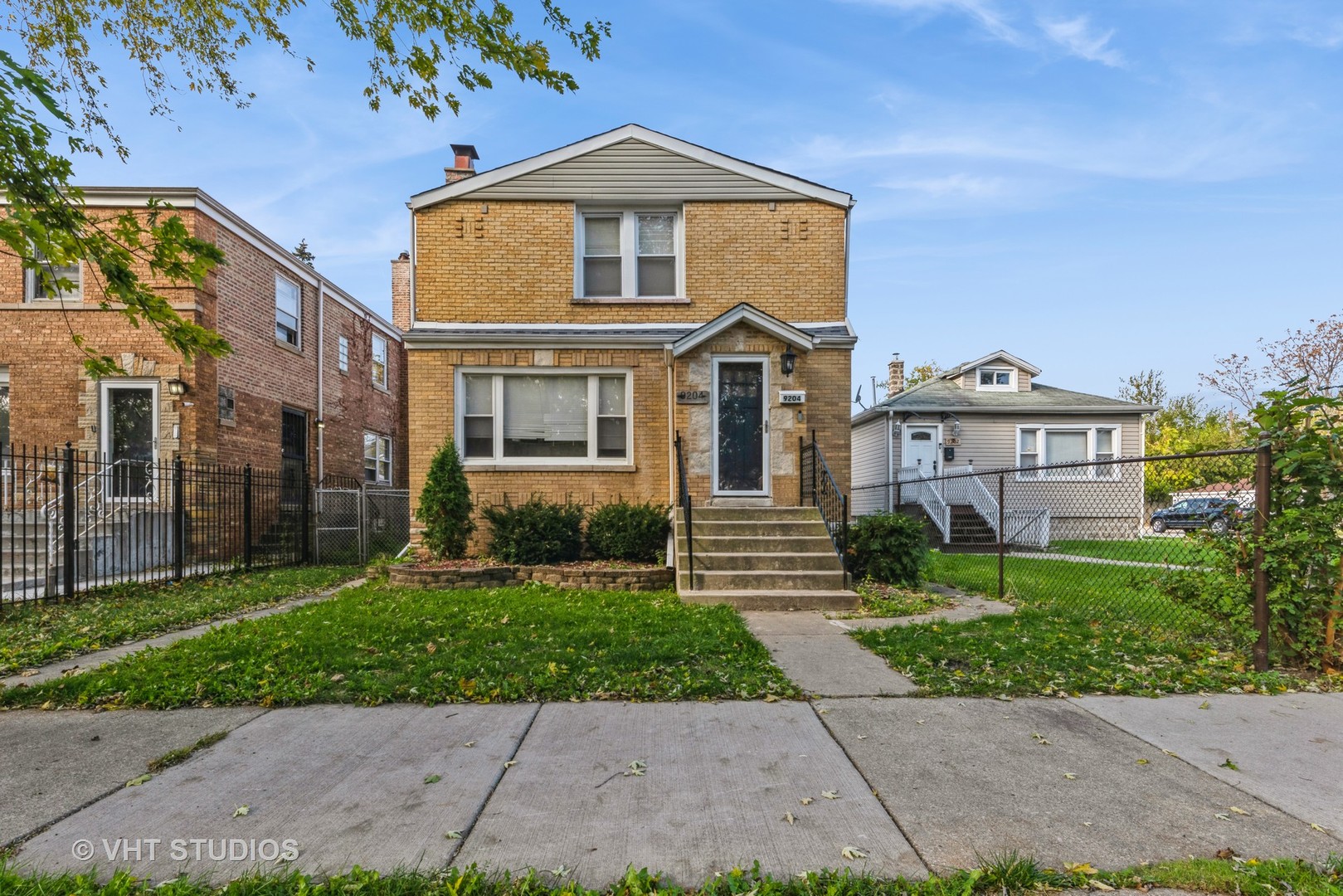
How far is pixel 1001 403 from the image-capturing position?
66.1ft

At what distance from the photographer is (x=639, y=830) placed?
2770mm

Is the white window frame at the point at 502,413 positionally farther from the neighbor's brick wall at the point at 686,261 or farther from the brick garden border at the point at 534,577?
the brick garden border at the point at 534,577

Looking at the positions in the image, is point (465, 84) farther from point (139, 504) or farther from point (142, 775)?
point (139, 504)

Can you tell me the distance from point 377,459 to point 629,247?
12391 millimetres

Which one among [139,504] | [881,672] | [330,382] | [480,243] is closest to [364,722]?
[881,672]

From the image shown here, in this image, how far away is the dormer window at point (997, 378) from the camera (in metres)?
21.8

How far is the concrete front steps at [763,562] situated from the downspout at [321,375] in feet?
36.7

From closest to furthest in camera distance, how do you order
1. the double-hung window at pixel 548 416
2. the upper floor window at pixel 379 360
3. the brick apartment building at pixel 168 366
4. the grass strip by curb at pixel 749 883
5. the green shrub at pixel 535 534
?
1. the grass strip by curb at pixel 749 883
2. the green shrub at pixel 535 534
3. the double-hung window at pixel 548 416
4. the brick apartment building at pixel 168 366
5. the upper floor window at pixel 379 360

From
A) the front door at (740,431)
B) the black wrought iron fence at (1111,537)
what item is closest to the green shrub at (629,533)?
the front door at (740,431)

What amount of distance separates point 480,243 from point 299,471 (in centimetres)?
819

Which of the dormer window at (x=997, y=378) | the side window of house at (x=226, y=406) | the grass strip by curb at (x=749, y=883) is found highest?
the dormer window at (x=997, y=378)

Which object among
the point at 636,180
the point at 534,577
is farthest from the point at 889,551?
the point at 636,180

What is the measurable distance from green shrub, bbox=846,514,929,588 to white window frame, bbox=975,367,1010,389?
13943mm

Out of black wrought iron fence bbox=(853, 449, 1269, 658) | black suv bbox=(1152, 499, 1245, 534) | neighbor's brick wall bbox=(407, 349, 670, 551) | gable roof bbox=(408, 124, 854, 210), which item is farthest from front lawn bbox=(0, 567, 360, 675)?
black suv bbox=(1152, 499, 1245, 534)
